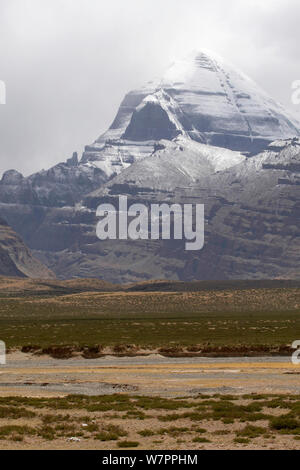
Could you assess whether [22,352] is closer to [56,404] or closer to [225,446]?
[56,404]

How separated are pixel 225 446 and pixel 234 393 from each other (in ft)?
87.9

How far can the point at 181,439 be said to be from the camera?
53031 mm

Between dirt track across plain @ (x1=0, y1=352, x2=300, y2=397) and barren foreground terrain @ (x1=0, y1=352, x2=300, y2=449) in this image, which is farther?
dirt track across plain @ (x1=0, y1=352, x2=300, y2=397)

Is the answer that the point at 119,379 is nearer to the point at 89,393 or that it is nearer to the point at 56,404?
the point at 89,393

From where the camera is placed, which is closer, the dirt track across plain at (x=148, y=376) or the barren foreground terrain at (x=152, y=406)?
the barren foreground terrain at (x=152, y=406)

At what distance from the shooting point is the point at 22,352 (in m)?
129

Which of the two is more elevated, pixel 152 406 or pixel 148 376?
pixel 152 406

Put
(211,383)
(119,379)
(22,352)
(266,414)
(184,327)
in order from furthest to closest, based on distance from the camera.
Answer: (184,327), (22,352), (119,379), (211,383), (266,414)

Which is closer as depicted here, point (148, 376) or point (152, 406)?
point (152, 406)

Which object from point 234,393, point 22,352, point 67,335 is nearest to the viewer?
point 234,393

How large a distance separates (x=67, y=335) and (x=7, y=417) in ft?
318

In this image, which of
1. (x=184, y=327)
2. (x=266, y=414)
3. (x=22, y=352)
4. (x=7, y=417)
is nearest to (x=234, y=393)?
(x=266, y=414)
